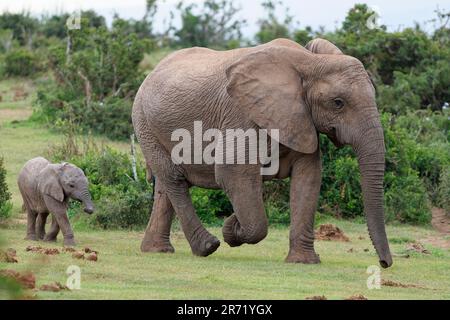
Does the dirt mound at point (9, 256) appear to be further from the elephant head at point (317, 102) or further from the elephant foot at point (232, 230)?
the elephant head at point (317, 102)

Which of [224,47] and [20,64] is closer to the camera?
[20,64]

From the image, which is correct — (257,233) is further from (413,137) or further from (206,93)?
(413,137)

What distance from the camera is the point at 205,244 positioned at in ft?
42.9

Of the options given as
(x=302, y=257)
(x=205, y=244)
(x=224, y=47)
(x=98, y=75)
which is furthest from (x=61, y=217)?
(x=224, y=47)

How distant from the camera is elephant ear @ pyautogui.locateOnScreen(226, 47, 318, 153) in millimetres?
12172

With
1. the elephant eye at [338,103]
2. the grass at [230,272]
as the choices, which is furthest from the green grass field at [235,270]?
the elephant eye at [338,103]

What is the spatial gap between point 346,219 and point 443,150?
10.6 feet

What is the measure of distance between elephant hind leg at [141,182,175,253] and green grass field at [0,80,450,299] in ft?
0.47

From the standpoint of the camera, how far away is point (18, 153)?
20547mm

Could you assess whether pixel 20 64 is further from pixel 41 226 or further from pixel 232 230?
pixel 232 230

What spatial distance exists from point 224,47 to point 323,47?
967 inches

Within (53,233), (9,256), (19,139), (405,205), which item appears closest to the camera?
(9,256)

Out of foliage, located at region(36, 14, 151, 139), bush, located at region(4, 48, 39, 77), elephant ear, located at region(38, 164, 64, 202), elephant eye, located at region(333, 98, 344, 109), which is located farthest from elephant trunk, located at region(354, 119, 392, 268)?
bush, located at region(4, 48, 39, 77)

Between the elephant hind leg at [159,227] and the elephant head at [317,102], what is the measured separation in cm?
181
